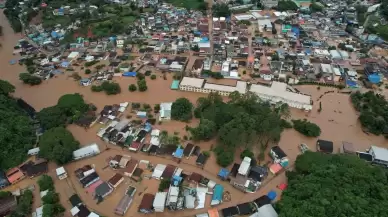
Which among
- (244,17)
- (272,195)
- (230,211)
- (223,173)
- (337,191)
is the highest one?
(244,17)

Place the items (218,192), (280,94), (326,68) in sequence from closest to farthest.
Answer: (218,192), (280,94), (326,68)

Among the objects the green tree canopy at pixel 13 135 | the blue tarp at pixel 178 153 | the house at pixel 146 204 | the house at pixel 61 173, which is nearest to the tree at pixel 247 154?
the blue tarp at pixel 178 153

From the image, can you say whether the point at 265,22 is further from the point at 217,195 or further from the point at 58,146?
the point at 58,146

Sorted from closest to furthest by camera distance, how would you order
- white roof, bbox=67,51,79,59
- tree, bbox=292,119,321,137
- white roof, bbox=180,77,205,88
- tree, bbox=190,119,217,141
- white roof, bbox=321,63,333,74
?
tree, bbox=190,119,217,141 < tree, bbox=292,119,321,137 < white roof, bbox=180,77,205,88 < white roof, bbox=321,63,333,74 < white roof, bbox=67,51,79,59

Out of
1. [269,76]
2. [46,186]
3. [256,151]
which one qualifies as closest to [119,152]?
[46,186]

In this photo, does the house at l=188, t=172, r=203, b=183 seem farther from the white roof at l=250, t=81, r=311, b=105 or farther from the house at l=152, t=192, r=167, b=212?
the white roof at l=250, t=81, r=311, b=105

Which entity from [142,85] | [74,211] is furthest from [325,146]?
[74,211]

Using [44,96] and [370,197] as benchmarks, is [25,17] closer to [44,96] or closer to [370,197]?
[44,96]

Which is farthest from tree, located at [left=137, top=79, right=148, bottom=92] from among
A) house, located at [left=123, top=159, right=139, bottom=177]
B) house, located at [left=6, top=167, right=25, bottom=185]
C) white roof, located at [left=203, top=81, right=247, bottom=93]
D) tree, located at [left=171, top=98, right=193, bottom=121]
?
house, located at [left=6, top=167, right=25, bottom=185]
